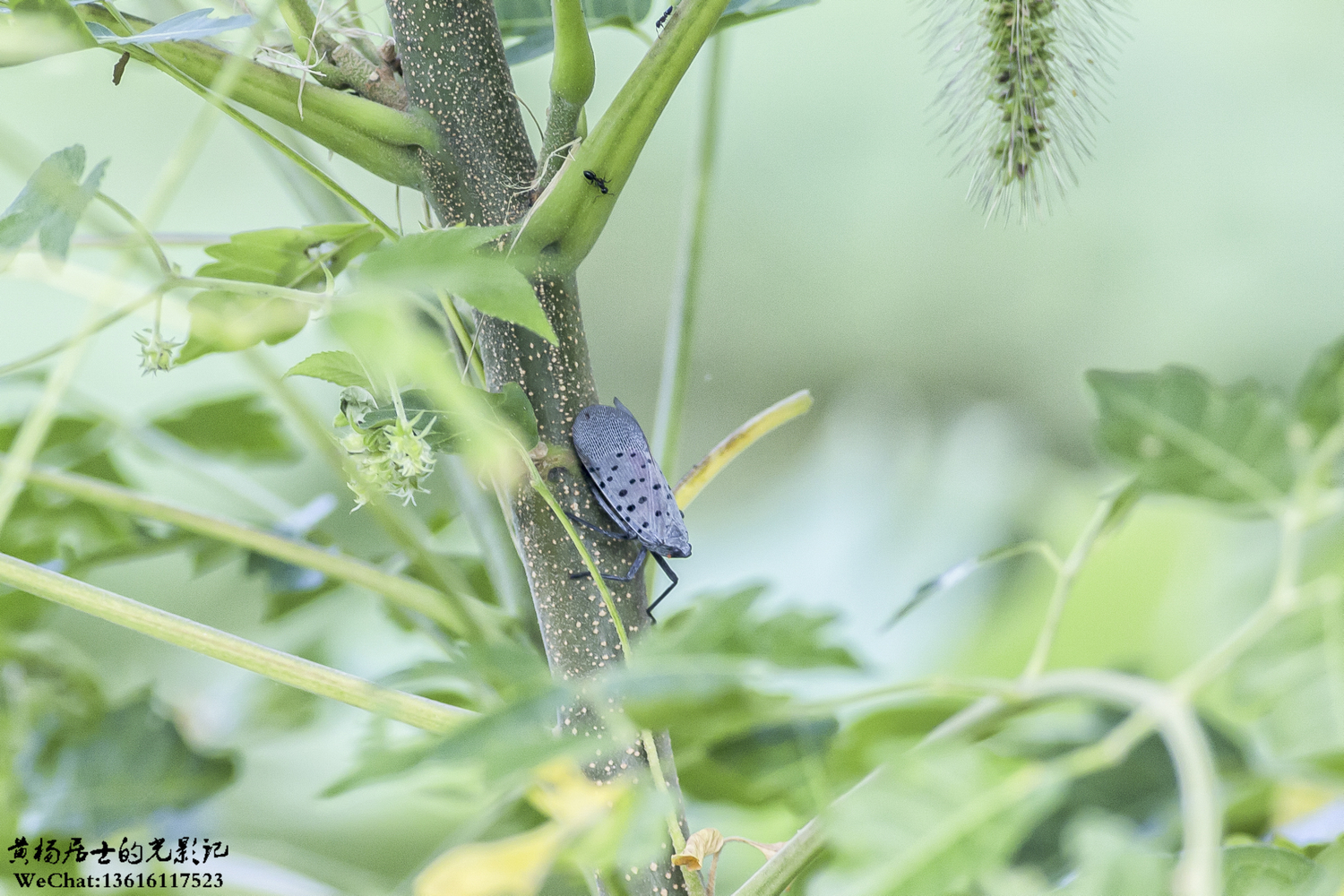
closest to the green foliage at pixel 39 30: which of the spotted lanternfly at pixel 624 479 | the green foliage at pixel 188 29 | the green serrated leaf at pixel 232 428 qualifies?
the green foliage at pixel 188 29

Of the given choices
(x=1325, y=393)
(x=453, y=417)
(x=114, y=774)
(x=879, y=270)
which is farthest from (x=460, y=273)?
(x=879, y=270)

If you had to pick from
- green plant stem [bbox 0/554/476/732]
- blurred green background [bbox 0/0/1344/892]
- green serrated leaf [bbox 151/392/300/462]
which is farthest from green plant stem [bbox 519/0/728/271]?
blurred green background [bbox 0/0/1344/892]

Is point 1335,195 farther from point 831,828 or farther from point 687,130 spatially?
point 831,828

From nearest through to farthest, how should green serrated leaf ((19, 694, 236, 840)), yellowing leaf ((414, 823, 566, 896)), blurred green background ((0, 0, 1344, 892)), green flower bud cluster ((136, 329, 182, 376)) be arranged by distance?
yellowing leaf ((414, 823, 566, 896)) < green flower bud cluster ((136, 329, 182, 376)) < green serrated leaf ((19, 694, 236, 840)) < blurred green background ((0, 0, 1344, 892))

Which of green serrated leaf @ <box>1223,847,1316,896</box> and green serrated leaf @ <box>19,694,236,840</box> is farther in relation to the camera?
green serrated leaf @ <box>19,694,236,840</box>

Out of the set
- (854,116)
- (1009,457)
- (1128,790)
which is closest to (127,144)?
(854,116)

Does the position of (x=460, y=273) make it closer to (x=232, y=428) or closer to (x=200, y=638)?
(x=200, y=638)

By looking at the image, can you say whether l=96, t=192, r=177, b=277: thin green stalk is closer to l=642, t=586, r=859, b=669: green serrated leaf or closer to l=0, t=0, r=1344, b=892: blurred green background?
l=642, t=586, r=859, b=669: green serrated leaf
